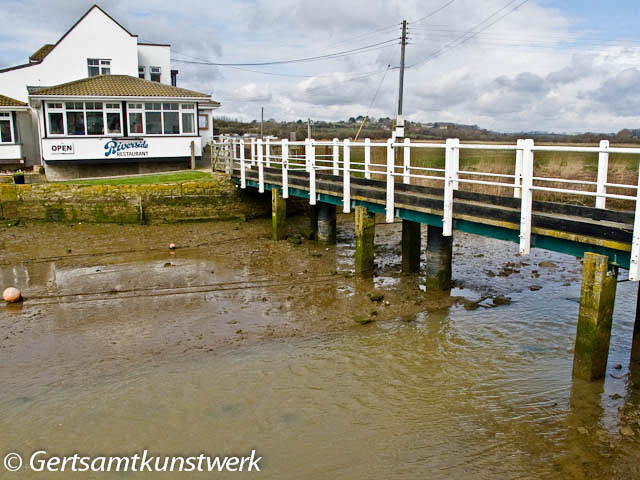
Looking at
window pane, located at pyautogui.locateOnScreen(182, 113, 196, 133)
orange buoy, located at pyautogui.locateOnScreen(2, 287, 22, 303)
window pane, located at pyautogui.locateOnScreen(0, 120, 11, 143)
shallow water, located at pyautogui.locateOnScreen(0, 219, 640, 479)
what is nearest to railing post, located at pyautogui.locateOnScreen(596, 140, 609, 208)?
shallow water, located at pyautogui.locateOnScreen(0, 219, 640, 479)

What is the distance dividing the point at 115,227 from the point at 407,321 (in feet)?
39.1

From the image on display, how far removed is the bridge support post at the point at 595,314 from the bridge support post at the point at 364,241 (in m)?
6.01

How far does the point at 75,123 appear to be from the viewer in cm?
2344

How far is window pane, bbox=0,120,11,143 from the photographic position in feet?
85.0

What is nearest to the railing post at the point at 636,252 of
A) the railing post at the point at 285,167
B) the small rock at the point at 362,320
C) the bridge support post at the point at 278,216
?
the small rock at the point at 362,320

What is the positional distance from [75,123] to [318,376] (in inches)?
765

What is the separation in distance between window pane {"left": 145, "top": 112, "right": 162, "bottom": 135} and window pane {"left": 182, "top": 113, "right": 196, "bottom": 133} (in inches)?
39.7

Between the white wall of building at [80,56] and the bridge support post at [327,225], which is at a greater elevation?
the white wall of building at [80,56]

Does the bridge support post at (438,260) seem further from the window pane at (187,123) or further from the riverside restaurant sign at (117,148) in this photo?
the window pane at (187,123)

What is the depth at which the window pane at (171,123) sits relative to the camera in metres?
24.9

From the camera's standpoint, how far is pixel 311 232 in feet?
57.8

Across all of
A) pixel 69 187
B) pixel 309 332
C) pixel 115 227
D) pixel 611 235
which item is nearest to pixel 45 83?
pixel 69 187

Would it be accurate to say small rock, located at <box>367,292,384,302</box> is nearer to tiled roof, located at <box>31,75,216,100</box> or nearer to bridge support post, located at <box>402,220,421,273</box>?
bridge support post, located at <box>402,220,421,273</box>

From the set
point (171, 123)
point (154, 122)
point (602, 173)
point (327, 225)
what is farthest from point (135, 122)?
point (602, 173)
